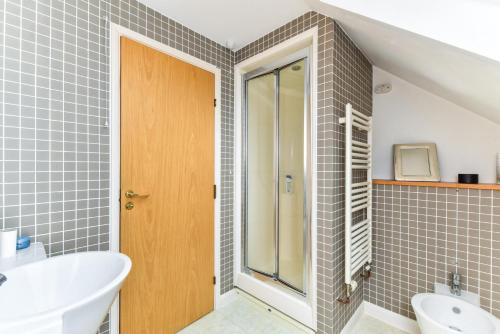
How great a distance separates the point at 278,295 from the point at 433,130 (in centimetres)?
174

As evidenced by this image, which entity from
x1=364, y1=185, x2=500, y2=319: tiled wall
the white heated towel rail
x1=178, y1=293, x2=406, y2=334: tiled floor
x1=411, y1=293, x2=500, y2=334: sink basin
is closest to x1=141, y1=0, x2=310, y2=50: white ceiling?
the white heated towel rail

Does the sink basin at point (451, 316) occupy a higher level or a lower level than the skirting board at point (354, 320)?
higher

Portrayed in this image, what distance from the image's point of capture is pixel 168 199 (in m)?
1.64

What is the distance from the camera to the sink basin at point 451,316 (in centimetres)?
130

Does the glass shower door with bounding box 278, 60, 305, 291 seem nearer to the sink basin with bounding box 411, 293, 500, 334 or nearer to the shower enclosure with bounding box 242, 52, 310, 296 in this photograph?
the shower enclosure with bounding box 242, 52, 310, 296

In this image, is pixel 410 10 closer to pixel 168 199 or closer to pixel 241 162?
pixel 241 162

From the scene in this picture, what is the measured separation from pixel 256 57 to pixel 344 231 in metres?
1.52

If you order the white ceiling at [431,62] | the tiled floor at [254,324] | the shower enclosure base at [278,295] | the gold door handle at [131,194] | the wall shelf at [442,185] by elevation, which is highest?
the white ceiling at [431,62]

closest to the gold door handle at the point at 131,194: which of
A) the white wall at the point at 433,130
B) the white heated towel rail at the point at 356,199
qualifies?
the white heated towel rail at the point at 356,199

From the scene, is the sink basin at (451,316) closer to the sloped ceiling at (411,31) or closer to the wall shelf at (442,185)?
the wall shelf at (442,185)

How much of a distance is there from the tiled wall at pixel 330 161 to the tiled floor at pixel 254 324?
270 mm

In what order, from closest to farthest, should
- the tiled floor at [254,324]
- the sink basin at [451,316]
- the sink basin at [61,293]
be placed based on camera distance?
the sink basin at [61,293] < the sink basin at [451,316] < the tiled floor at [254,324]

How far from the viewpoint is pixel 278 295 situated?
6.02 ft

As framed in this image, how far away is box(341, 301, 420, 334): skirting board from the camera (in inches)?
67.1
